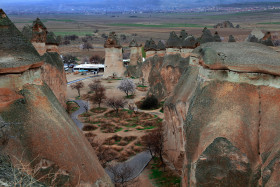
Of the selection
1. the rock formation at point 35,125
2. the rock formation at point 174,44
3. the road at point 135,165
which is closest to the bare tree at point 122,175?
the road at point 135,165

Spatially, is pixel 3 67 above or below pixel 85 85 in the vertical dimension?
above

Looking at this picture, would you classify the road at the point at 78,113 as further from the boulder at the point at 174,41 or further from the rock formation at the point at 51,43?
the boulder at the point at 174,41

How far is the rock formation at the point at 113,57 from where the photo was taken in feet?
144

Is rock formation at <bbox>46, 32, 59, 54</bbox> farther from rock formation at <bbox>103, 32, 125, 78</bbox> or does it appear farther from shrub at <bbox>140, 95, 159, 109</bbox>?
rock formation at <bbox>103, 32, 125, 78</bbox>

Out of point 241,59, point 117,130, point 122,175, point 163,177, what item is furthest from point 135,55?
point 241,59

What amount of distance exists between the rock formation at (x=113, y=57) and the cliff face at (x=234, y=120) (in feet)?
107

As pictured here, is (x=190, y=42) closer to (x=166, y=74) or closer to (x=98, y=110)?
(x=166, y=74)

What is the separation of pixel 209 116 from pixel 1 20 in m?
8.74

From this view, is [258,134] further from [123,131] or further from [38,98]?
[123,131]

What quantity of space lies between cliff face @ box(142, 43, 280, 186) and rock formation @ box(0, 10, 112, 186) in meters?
3.97

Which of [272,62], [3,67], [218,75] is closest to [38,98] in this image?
[3,67]

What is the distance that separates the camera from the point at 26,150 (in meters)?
9.25

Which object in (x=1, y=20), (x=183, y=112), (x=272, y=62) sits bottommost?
(x=183, y=112)

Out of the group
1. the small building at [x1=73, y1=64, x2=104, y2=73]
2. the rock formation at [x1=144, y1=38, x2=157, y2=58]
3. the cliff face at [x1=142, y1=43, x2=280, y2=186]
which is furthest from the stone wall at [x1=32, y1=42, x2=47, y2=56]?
the small building at [x1=73, y1=64, x2=104, y2=73]
